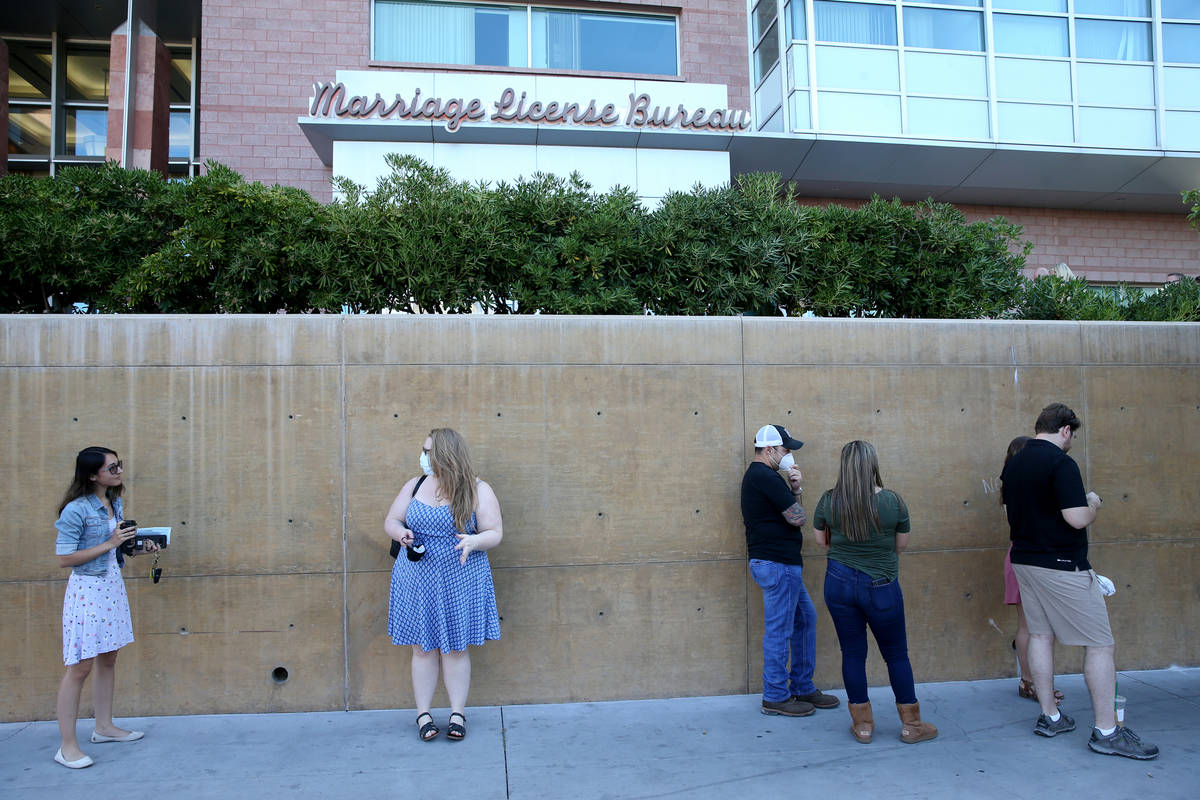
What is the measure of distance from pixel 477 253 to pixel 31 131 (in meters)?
14.1

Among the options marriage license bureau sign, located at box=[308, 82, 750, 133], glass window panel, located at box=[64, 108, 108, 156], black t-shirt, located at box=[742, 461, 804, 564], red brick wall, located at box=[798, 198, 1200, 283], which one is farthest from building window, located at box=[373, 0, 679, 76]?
black t-shirt, located at box=[742, 461, 804, 564]

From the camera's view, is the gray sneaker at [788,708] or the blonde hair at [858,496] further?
the gray sneaker at [788,708]

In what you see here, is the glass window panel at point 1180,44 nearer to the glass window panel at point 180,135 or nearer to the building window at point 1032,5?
the building window at point 1032,5

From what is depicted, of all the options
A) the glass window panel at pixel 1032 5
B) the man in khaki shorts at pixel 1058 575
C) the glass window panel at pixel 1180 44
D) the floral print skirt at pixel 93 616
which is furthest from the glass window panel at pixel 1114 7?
the floral print skirt at pixel 93 616

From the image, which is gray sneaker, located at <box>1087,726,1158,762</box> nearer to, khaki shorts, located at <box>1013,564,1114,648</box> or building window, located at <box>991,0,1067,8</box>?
khaki shorts, located at <box>1013,564,1114,648</box>

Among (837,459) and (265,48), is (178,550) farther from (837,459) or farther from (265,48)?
(265,48)

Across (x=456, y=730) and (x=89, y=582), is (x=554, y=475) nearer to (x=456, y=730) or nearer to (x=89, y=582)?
(x=456, y=730)

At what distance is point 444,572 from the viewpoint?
15.1ft

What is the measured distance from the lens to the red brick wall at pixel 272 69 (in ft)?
39.2

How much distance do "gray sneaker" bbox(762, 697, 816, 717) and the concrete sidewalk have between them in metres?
0.05

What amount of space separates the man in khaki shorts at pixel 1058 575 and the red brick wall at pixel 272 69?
10.2m

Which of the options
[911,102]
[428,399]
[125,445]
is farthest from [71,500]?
[911,102]

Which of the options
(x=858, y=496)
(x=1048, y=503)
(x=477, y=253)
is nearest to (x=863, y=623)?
(x=858, y=496)

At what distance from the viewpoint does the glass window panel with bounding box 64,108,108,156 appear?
15.7m
